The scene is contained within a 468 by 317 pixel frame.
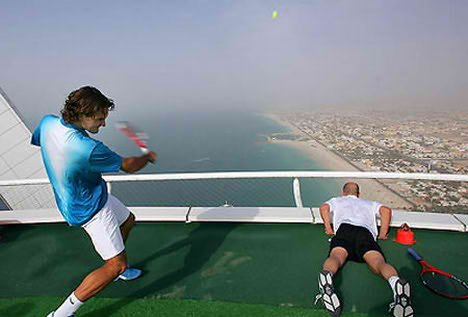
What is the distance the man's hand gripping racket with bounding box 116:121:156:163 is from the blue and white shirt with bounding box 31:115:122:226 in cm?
20

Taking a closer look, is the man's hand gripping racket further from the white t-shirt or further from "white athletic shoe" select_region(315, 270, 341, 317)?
the white t-shirt

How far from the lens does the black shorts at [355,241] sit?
215 cm

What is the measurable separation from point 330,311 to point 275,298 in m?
0.41

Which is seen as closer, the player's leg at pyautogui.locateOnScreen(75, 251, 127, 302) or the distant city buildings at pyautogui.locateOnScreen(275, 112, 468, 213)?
the player's leg at pyautogui.locateOnScreen(75, 251, 127, 302)

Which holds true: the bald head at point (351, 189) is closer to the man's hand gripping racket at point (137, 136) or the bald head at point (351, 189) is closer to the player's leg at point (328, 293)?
the player's leg at point (328, 293)

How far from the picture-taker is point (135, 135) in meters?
1.68

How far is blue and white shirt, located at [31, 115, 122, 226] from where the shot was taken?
1.38 m

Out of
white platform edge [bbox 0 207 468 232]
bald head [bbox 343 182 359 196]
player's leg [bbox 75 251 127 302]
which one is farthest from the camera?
white platform edge [bbox 0 207 468 232]

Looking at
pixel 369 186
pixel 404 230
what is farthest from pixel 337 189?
pixel 404 230

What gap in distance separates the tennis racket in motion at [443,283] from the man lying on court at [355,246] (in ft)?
1.32

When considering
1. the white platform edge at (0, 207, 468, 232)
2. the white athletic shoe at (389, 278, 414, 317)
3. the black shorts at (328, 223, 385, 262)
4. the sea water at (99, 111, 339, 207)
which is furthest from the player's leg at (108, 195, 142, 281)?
the sea water at (99, 111, 339, 207)

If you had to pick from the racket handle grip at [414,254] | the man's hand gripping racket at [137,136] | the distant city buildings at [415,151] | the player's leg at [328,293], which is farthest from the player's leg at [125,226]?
the distant city buildings at [415,151]

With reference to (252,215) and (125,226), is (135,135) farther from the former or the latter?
(252,215)

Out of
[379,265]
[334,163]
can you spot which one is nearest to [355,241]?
[379,265]
